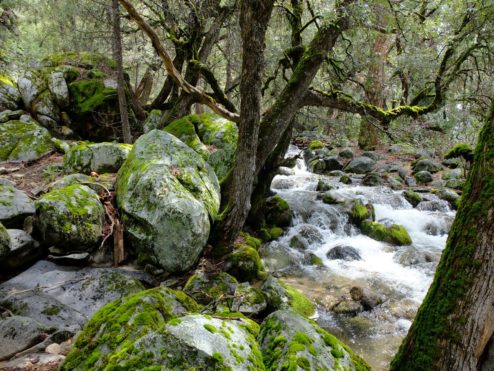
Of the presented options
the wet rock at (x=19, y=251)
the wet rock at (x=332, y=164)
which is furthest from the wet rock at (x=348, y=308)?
the wet rock at (x=332, y=164)

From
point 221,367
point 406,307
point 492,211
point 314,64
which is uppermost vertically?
point 314,64

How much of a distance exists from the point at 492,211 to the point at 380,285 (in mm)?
5580

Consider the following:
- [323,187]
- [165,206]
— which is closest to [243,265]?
[165,206]

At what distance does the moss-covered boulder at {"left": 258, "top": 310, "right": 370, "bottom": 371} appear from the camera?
2.18 m

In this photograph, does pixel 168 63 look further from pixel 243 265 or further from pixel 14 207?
pixel 243 265

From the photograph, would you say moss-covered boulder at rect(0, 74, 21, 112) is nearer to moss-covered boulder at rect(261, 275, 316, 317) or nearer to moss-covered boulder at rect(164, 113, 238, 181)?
moss-covered boulder at rect(164, 113, 238, 181)

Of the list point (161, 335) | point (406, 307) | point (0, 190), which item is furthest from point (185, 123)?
point (161, 335)

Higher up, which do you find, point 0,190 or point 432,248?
point 0,190

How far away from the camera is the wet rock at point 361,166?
15242 mm

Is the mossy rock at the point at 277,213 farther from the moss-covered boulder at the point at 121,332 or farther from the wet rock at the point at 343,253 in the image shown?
the moss-covered boulder at the point at 121,332

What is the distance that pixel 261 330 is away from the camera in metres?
2.65

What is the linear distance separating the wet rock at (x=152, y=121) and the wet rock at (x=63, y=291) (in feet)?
20.4

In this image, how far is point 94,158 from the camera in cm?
768

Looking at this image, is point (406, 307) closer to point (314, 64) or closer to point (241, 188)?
point (241, 188)
